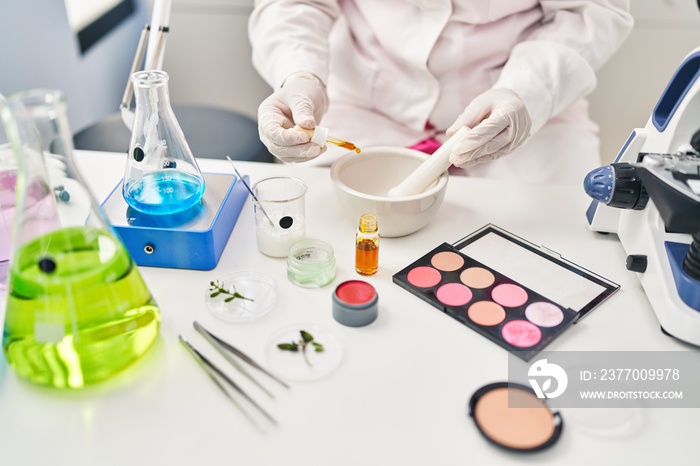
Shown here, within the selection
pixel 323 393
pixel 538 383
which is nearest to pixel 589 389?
pixel 538 383

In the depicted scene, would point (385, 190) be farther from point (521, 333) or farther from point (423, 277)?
point (521, 333)

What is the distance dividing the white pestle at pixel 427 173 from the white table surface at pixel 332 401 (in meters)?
0.11

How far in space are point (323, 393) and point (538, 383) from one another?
22 cm

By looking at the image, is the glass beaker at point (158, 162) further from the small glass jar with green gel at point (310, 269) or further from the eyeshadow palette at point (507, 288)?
the eyeshadow palette at point (507, 288)

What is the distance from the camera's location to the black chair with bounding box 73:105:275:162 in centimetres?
146

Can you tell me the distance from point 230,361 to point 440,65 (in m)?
0.76

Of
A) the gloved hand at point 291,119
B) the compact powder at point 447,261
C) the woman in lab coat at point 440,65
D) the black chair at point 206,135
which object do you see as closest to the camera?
the compact powder at point 447,261

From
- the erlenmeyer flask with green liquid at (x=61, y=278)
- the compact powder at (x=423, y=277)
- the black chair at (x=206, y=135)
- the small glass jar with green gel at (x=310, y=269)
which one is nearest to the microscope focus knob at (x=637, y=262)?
the compact powder at (x=423, y=277)

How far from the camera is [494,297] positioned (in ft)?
2.43

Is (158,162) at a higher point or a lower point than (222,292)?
higher

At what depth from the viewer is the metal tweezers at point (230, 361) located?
612 millimetres

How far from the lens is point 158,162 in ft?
2.67

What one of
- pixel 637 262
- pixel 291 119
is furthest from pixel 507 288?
pixel 291 119

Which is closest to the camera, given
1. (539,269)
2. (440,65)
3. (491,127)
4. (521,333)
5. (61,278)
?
(61,278)
